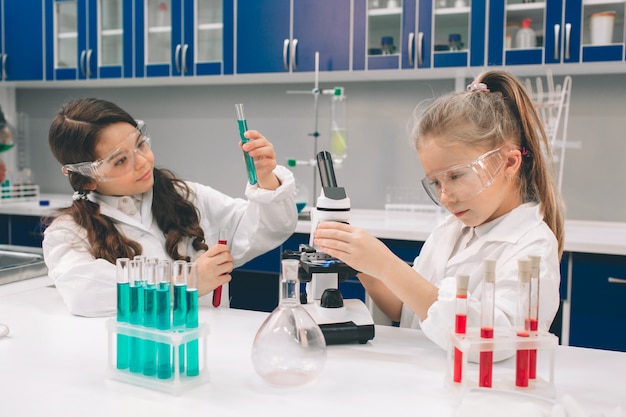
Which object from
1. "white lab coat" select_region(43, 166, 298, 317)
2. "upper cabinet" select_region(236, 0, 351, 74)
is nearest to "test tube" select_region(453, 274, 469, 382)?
"white lab coat" select_region(43, 166, 298, 317)

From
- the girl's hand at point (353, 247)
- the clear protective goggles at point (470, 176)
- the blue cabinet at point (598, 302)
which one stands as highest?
the clear protective goggles at point (470, 176)

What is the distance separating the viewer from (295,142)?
3.32 m

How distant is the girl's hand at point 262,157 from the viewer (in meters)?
1.43

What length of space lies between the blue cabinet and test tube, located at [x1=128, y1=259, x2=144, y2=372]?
1.80m

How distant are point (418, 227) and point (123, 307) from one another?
1786 mm

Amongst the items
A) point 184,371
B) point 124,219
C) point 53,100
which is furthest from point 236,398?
point 53,100

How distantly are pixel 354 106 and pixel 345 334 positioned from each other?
221 centimetres

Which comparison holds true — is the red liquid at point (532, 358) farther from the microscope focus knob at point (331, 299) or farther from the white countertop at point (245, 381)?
the microscope focus knob at point (331, 299)

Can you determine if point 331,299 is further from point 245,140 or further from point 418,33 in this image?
point 418,33

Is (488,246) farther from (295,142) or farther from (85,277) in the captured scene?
(295,142)

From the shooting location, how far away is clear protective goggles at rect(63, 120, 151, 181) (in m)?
1.48

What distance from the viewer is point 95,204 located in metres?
1.57

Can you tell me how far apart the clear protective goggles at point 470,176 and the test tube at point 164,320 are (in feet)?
1.93

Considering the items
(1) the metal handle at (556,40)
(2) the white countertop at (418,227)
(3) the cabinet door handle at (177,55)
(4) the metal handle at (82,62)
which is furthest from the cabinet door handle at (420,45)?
(4) the metal handle at (82,62)
